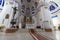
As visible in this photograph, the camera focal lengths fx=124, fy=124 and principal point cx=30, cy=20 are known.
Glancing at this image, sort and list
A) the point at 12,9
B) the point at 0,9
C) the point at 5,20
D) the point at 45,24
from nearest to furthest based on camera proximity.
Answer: the point at 45,24, the point at 5,20, the point at 12,9, the point at 0,9

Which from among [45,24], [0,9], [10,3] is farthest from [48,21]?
[0,9]

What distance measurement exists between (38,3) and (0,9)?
3139 mm

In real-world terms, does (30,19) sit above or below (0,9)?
below

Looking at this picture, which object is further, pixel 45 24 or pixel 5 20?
pixel 5 20

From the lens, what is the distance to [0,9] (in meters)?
10.1

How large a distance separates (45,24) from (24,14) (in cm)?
223

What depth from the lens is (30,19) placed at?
379 inches

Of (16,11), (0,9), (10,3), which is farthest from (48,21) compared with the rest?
(0,9)

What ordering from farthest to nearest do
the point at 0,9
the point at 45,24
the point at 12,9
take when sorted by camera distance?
the point at 0,9, the point at 12,9, the point at 45,24

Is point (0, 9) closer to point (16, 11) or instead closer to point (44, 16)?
point (16, 11)

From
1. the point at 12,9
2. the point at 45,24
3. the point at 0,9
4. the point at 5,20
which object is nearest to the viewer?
the point at 45,24

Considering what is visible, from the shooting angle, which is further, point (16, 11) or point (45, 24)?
point (16, 11)

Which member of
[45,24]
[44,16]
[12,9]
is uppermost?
[12,9]

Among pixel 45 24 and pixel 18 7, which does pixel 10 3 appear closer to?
pixel 18 7
